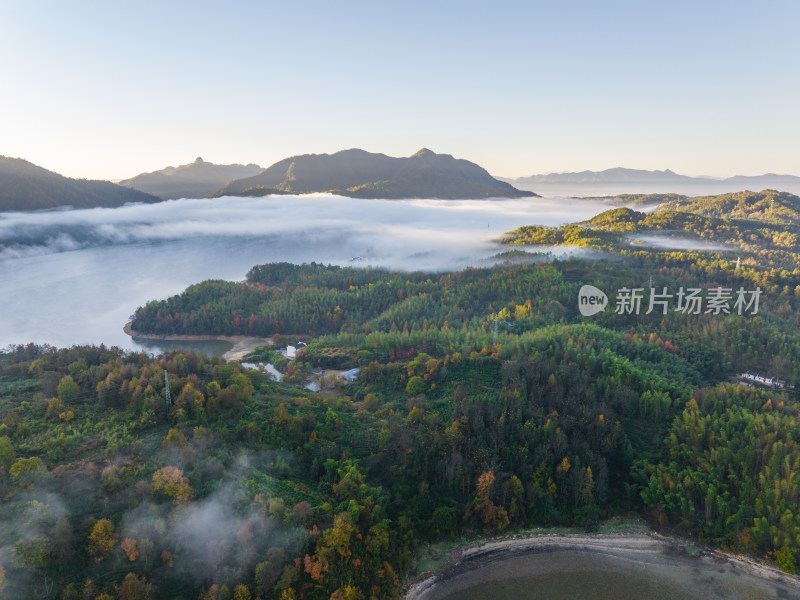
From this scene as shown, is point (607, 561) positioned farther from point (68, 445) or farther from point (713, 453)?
point (68, 445)

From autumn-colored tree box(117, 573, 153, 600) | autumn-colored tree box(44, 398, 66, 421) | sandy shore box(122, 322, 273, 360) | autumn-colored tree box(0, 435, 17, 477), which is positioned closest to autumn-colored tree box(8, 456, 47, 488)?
autumn-colored tree box(0, 435, 17, 477)

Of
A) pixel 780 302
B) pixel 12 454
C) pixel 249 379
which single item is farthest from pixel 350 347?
pixel 780 302

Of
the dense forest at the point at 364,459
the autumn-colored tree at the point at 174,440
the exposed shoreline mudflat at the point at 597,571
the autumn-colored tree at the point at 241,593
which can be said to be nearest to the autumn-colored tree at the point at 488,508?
the dense forest at the point at 364,459

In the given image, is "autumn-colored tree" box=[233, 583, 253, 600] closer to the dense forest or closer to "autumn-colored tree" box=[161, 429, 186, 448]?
the dense forest

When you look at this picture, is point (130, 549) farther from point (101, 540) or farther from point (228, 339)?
point (228, 339)

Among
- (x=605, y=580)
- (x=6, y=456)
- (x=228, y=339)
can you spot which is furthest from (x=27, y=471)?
(x=228, y=339)

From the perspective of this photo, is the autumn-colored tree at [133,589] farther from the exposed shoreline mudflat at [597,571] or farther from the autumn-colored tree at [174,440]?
the exposed shoreline mudflat at [597,571]

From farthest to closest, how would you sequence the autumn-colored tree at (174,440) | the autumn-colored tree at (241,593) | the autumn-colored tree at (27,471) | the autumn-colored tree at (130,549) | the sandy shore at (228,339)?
the sandy shore at (228,339), the autumn-colored tree at (174,440), the autumn-colored tree at (27,471), the autumn-colored tree at (130,549), the autumn-colored tree at (241,593)
